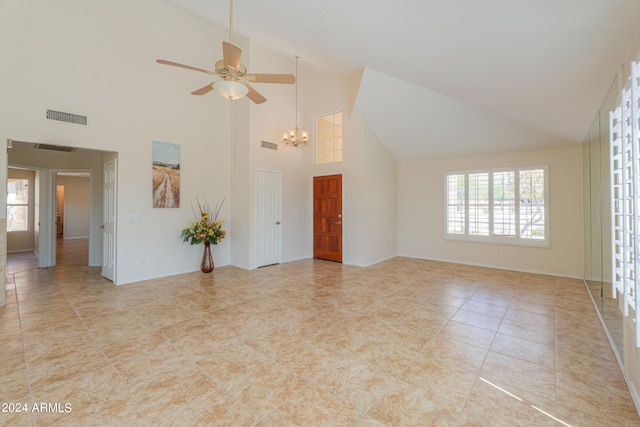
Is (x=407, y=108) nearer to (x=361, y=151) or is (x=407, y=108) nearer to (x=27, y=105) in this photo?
(x=361, y=151)

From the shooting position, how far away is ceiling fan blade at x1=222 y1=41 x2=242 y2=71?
2664 mm

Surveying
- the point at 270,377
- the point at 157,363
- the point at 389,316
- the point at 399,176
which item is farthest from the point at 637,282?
the point at 399,176

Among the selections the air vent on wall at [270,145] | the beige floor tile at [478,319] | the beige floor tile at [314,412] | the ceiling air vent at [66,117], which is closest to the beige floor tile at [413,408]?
the beige floor tile at [314,412]

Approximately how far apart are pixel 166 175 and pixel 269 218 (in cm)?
221

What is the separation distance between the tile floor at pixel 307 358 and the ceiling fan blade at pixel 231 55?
2814 millimetres

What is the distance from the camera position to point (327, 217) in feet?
22.5

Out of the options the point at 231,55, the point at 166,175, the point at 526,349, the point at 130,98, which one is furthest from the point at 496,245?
the point at 130,98

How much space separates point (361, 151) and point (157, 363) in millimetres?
5181

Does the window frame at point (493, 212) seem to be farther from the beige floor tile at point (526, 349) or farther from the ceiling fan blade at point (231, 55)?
the ceiling fan blade at point (231, 55)

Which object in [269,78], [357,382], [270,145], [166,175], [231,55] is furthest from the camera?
[270,145]

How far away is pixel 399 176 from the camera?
741cm

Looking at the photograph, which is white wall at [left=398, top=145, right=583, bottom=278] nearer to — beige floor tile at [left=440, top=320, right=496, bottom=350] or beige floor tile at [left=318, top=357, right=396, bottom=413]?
beige floor tile at [left=440, top=320, right=496, bottom=350]

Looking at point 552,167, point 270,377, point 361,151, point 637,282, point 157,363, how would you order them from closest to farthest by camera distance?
point 637,282 → point 270,377 → point 157,363 → point 552,167 → point 361,151

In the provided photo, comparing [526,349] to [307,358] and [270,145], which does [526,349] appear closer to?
[307,358]
